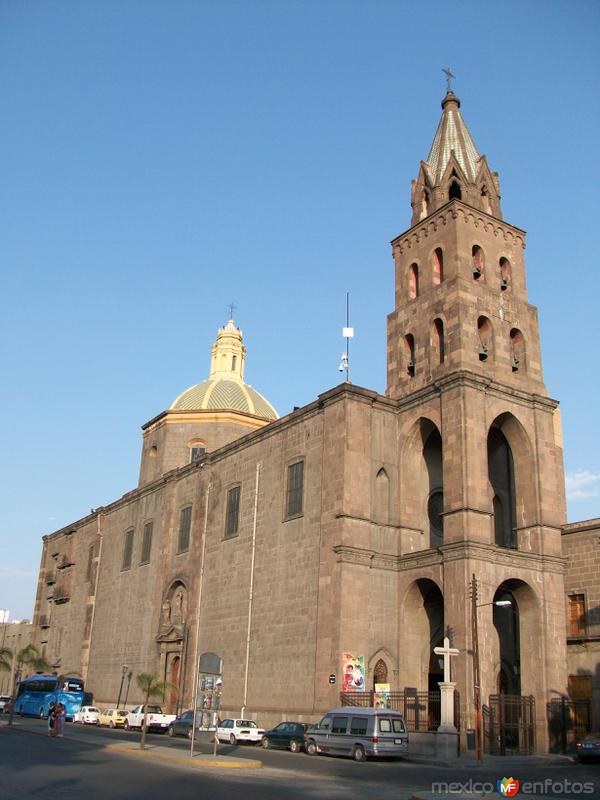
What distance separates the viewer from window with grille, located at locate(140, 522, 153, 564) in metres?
49.2

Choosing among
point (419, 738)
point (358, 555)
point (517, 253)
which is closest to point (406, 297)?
point (517, 253)

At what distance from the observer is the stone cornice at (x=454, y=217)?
123 feet

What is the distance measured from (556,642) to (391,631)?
254 inches

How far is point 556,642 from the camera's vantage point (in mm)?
30938

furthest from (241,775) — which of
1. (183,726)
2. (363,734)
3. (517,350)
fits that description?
(517,350)

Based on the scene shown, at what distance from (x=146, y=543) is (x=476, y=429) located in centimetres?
2562

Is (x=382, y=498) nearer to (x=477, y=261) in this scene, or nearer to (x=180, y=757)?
(x=477, y=261)

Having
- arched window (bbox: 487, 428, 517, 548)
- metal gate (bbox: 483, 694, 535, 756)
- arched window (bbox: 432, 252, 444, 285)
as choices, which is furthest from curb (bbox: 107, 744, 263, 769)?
arched window (bbox: 432, 252, 444, 285)

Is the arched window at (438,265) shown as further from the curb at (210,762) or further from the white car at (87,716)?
the white car at (87,716)

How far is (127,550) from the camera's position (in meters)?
52.6

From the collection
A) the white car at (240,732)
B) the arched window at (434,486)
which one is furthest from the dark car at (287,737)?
the arched window at (434,486)

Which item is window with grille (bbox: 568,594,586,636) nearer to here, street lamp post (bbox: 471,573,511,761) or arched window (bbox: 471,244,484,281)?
street lamp post (bbox: 471,573,511,761)

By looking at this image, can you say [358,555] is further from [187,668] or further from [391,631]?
[187,668]

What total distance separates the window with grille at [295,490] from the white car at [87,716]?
57.1ft
